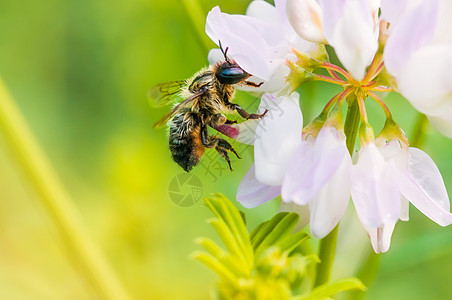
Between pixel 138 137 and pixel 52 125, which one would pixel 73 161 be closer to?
pixel 52 125

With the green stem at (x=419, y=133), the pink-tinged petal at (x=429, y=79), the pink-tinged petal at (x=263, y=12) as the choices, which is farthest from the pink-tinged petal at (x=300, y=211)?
the green stem at (x=419, y=133)

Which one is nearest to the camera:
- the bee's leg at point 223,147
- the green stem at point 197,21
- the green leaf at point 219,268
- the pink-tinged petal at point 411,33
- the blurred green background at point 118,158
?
the green leaf at point 219,268

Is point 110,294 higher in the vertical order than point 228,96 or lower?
lower

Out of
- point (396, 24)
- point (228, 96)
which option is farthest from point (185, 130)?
point (396, 24)

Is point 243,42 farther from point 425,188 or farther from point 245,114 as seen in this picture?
point 425,188

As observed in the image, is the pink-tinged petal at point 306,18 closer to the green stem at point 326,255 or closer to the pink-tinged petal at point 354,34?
the pink-tinged petal at point 354,34

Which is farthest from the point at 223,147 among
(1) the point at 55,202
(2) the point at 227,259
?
(1) the point at 55,202
